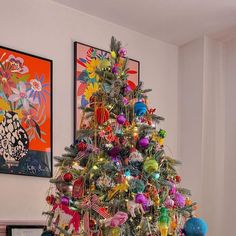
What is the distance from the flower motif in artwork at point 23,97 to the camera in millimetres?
2547

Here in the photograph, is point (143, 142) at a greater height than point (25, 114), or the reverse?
point (25, 114)

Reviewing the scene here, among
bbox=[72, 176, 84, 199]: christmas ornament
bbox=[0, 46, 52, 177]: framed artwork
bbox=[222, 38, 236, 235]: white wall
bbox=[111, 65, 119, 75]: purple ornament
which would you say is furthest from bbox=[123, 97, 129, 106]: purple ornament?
bbox=[222, 38, 236, 235]: white wall

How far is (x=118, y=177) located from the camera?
1.90 m

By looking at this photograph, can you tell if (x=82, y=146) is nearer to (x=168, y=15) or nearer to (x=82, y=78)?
(x=82, y=78)

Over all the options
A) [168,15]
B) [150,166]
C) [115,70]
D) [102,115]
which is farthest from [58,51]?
[150,166]

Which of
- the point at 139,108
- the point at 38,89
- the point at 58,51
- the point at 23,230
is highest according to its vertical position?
the point at 58,51

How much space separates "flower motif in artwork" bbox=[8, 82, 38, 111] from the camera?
2547 mm

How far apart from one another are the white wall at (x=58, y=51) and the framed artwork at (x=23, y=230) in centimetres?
7

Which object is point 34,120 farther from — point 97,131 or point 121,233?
point 121,233

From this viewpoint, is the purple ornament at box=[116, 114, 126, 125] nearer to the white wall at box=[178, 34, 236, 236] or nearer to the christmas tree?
the christmas tree

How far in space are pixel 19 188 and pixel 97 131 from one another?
2.49ft

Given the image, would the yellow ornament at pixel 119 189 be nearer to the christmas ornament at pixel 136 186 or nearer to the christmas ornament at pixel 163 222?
the christmas ornament at pixel 136 186

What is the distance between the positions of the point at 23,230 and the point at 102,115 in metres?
0.86

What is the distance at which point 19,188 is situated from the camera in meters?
2.51
